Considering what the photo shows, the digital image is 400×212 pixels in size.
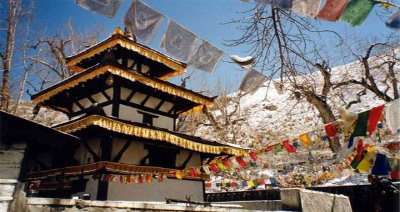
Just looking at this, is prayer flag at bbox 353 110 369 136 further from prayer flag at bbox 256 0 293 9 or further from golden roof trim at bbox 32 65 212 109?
A: golden roof trim at bbox 32 65 212 109

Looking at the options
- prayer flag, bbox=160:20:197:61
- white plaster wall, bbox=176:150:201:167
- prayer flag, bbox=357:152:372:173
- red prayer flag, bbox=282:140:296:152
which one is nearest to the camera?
prayer flag, bbox=357:152:372:173

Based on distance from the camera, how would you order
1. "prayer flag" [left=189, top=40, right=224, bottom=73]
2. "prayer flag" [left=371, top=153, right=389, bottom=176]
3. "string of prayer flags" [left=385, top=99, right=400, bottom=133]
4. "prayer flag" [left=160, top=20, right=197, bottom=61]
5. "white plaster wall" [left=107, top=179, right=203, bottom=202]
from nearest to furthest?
"string of prayer flags" [left=385, top=99, right=400, bottom=133], "prayer flag" [left=371, top=153, right=389, bottom=176], "prayer flag" [left=160, top=20, right=197, bottom=61], "prayer flag" [left=189, top=40, right=224, bottom=73], "white plaster wall" [left=107, top=179, right=203, bottom=202]

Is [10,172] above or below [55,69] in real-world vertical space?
below

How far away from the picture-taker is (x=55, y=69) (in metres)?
23.2

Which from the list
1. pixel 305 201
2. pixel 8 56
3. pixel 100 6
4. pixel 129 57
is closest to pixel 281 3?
pixel 100 6

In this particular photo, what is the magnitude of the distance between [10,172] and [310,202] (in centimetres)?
722

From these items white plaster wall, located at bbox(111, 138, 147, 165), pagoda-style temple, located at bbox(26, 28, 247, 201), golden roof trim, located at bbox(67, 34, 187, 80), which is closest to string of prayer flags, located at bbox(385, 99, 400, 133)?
pagoda-style temple, located at bbox(26, 28, 247, 201)

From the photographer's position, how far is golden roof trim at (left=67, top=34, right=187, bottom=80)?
12.2 meters

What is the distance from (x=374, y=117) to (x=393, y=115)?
13.2 inches

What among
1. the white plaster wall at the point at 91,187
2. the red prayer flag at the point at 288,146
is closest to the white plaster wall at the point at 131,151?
the white plaster wall at the point at 91,187

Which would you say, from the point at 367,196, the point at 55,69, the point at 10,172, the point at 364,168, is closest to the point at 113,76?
the point at 10,172

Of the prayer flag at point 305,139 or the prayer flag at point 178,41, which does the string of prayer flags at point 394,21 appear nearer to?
the prayer flag at point 305,139

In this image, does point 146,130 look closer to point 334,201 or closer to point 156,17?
point 156,17

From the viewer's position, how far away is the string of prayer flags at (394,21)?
18.1 ft
